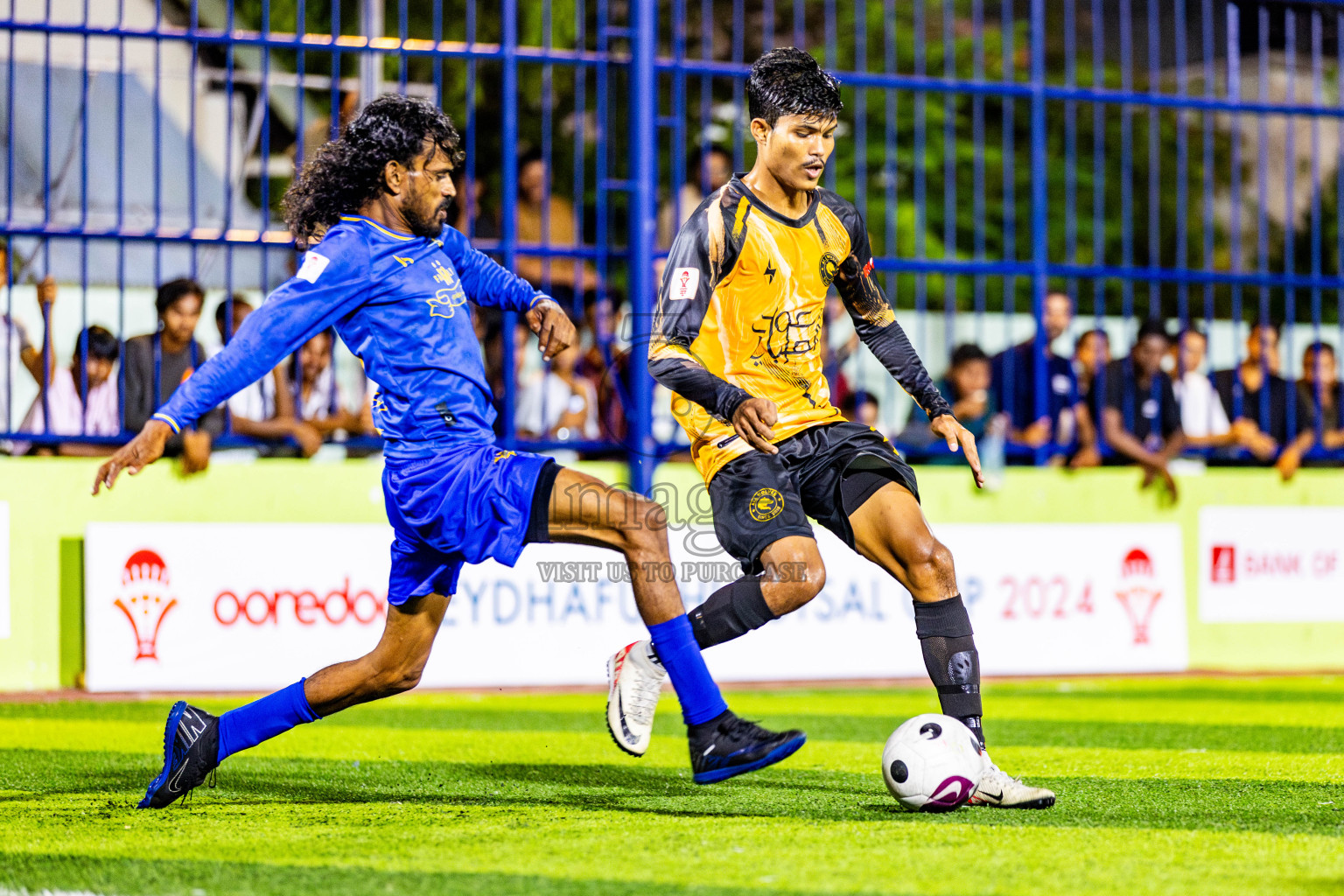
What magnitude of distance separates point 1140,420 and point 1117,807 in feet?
21.0

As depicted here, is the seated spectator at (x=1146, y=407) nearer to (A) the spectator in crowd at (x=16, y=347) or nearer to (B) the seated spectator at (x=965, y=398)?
(B) the seated spectator at (x=965, y=398)

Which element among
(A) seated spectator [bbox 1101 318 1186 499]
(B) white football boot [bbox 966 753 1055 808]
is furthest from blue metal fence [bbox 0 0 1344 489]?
(B) white football boot [bbox 966 753 1055 808]

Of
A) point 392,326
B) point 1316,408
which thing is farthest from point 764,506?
point 1316,408

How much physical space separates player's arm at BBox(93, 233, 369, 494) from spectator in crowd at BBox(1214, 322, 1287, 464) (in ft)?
24.9

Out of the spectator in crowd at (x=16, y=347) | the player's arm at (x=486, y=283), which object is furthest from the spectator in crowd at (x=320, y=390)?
the player's arm at (x=486, y=283)

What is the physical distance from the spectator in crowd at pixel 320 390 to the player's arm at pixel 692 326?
Result: 4621 mm

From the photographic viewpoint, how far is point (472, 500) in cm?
451

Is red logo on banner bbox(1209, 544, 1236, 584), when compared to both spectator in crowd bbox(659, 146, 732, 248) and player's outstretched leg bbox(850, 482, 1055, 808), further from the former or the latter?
player's outstretched leg bbox(850, 482, 1055, 808)

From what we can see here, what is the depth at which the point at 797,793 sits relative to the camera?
16.8ft

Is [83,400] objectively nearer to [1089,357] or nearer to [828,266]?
[828,266]

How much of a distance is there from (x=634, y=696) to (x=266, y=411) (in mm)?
5167

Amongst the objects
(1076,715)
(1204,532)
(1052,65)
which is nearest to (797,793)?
(1076,715)

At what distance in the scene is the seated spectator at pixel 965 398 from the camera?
1025cm

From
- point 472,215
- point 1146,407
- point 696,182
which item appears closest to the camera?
point 472,215
